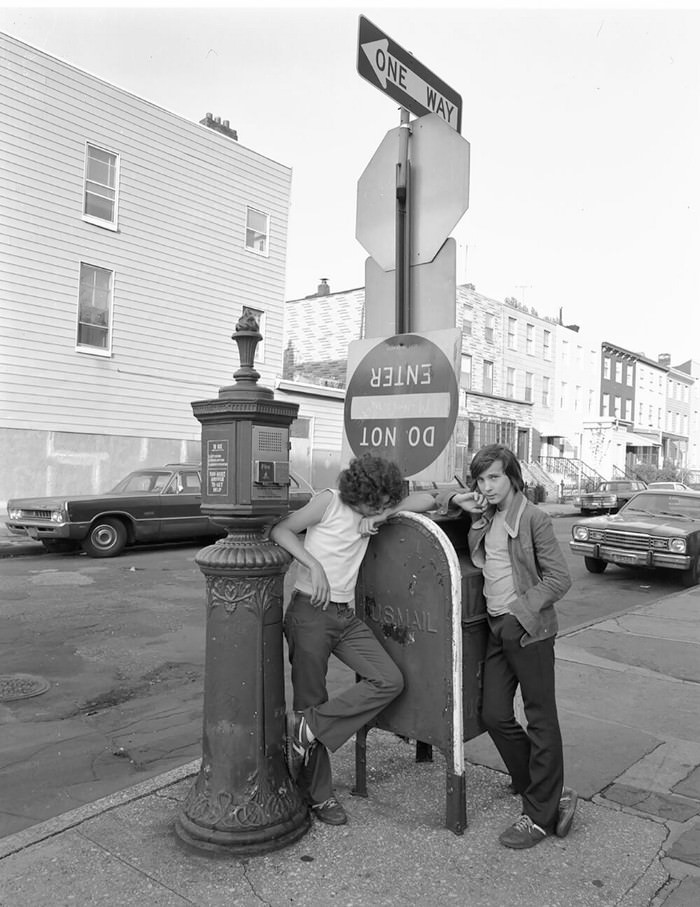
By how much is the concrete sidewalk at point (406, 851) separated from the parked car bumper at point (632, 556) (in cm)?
732

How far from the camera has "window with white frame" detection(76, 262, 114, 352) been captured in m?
17.7

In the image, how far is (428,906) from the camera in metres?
Answer: 2.76

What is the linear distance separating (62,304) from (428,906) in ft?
54.2

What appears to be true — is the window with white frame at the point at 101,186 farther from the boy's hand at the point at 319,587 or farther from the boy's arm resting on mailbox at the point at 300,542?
the boy's hand at the point at 319,587

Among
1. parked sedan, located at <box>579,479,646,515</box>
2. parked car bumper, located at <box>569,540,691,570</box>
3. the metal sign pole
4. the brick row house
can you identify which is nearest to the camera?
the metal sign pole

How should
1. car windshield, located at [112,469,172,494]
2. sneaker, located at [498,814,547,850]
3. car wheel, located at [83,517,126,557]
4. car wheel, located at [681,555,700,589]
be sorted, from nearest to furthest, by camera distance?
sneaker, located at [498,814,547,850] → car wheel, located at [681,555,700,589] → car wheel, located at [83,517,126,557] → car windshield, located at [112,469,172,494]

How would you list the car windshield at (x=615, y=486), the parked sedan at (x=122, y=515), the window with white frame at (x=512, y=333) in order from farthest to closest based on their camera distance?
the window with white frame at (x=512, y=333), the car windshield at (x=615, y=486), the parked sedan at (x=122, y=515)

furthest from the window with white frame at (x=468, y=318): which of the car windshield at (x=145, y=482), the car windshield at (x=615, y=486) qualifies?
the car windshield at (x=145, y=482)

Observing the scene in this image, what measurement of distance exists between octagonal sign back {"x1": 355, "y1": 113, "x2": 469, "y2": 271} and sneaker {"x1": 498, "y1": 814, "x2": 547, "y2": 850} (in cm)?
268

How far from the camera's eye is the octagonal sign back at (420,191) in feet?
13.2

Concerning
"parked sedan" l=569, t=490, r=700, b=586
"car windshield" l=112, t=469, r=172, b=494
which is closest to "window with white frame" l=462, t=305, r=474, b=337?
"parked sedan" l=569, t=490, r=700, b=586

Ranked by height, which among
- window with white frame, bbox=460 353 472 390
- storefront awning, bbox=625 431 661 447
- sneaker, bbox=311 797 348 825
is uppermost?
window with white frame, bbox=460 353 472 390

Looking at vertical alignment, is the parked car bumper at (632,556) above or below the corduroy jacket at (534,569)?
below

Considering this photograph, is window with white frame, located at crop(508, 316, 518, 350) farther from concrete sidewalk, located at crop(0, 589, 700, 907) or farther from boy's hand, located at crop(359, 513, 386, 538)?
boy's hand, located at crop(359, 513, 386, 538)
